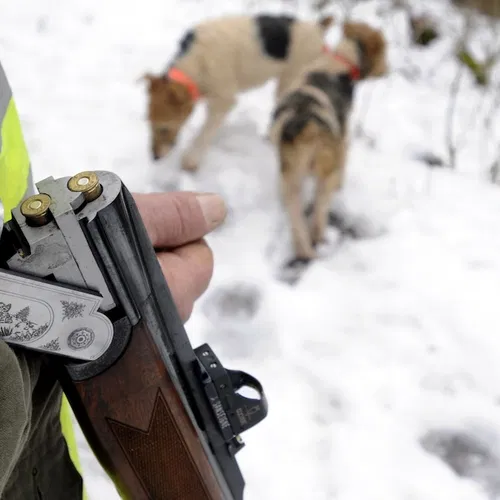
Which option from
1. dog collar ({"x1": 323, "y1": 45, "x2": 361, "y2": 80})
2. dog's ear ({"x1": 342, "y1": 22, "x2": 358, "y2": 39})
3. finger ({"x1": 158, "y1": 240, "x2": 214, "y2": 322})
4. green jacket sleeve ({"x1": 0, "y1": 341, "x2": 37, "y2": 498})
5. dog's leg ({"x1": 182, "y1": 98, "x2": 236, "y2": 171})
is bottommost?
dog's leg ({"x1": 182, "y1": 98, "x2": 236, "y2": 171})

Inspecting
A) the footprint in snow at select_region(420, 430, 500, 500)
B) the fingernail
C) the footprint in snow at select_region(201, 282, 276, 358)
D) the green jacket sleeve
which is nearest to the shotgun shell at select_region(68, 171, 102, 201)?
the green jacket sleeve

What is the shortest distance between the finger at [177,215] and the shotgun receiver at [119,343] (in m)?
0.29

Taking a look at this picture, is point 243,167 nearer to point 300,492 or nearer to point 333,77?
point 333,77

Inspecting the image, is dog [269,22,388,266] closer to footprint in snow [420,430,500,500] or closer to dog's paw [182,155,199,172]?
dog's paw [182,155,199,172]

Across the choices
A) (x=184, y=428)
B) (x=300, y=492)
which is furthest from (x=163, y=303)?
(x=300, y=492)

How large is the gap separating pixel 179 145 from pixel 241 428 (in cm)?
297

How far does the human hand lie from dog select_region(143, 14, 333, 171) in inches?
90.8

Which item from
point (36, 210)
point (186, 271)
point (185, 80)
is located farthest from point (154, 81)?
point (36, 210)

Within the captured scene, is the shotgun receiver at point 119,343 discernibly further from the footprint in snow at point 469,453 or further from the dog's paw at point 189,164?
the dog's paw at point 189,164

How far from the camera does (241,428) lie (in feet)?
3.98

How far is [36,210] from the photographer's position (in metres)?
0.77

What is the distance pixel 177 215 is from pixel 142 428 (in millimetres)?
463

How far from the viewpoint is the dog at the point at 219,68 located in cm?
362

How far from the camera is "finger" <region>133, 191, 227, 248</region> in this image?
127cm
